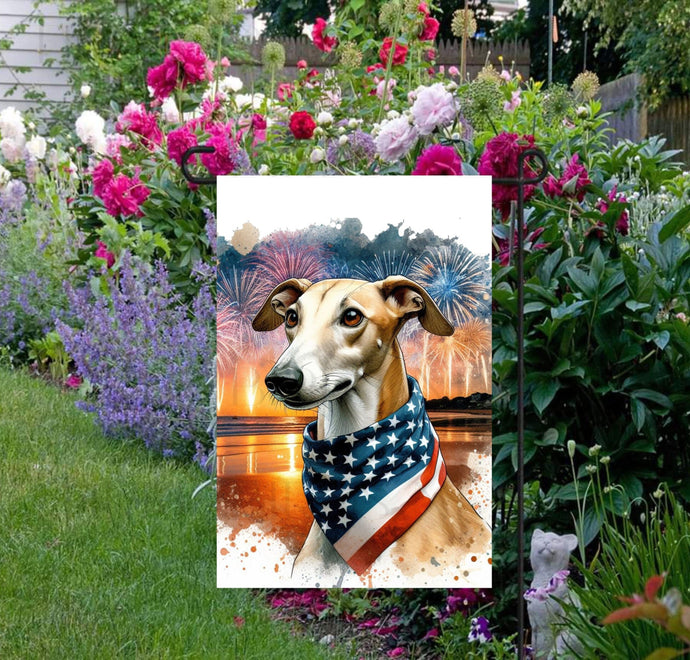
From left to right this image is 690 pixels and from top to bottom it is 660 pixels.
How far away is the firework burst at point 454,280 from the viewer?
74.4 inches

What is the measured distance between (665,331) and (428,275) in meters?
0.61

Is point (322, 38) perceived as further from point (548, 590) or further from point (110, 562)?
point (548, 590)

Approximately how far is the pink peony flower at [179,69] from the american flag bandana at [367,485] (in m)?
2.70

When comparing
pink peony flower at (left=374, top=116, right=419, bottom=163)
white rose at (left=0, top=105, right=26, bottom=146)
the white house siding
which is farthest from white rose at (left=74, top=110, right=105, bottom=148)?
the white house siding

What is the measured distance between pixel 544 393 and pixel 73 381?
3.07m

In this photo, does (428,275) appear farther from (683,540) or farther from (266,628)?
(266,628)

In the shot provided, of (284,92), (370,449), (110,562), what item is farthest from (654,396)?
(284,92)

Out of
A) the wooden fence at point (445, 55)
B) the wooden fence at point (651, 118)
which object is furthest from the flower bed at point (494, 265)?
the wooden fence at point (651, 118)

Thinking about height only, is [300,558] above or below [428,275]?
below

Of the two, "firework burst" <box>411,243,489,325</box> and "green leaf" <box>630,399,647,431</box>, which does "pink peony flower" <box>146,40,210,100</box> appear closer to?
"firework burst" <box>411,243,489,325</box>

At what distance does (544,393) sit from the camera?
2.20 metres

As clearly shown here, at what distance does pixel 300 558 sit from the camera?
187cm

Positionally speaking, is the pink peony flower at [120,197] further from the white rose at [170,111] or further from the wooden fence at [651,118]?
the wooden fence at [651,118]

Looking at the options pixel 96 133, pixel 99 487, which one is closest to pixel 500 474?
pixel 99 487
